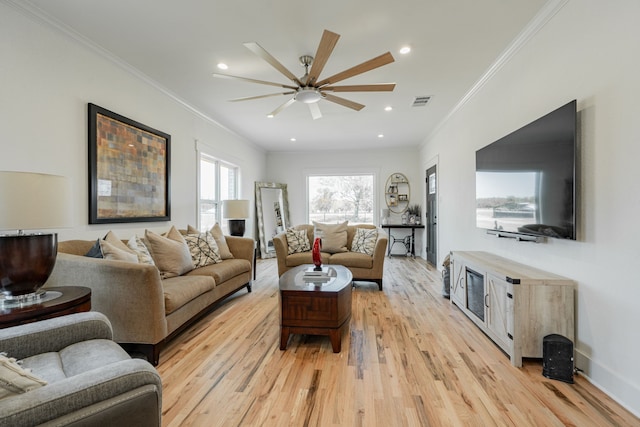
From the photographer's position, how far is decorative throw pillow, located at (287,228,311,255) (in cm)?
454

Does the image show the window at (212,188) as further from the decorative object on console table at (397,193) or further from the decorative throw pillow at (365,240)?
the decorative object on console table at (397,193)

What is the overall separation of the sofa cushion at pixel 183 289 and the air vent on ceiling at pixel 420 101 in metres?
3.46

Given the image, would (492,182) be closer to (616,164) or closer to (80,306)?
Result: (616,164)

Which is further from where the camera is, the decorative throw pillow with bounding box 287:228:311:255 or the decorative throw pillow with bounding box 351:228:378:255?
the decorative throw pillow with bounding box 287:228:311:255

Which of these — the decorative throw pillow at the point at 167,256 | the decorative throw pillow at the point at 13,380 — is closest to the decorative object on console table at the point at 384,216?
the decorative throw pillow at the point at 167,256

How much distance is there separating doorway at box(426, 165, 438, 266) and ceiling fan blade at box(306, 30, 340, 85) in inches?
160

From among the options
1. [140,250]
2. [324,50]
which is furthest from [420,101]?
[140,250]

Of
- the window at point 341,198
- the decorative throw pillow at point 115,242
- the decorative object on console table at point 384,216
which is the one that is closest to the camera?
the decorative throw pillow at point 115,242

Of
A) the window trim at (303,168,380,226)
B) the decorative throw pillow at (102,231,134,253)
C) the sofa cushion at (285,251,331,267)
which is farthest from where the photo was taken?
the window trim at (303,168,380,226)

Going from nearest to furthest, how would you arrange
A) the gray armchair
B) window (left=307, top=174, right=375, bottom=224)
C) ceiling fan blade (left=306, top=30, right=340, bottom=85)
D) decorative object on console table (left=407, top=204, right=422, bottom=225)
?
the gray armchair
ceiling fan blade (left=306, top=30, right=340, bottom=85)
decorative object on console table (left=407, top=204, right=422, bottom=225)
window (left=307, top=174, right=375, bottom=224)

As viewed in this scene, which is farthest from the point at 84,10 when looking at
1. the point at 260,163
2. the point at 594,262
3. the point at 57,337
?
the point at 260,163

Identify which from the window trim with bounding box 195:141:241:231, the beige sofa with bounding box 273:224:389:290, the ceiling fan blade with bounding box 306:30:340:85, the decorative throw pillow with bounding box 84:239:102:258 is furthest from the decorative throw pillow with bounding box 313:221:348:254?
the decorative throw pillow with bounding box 84:239:102:258

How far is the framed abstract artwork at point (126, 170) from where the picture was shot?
2783mm

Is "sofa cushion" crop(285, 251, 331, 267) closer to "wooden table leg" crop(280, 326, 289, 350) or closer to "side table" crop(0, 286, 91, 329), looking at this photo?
"wooden table leg" crop(280, 326, 289, 350)
